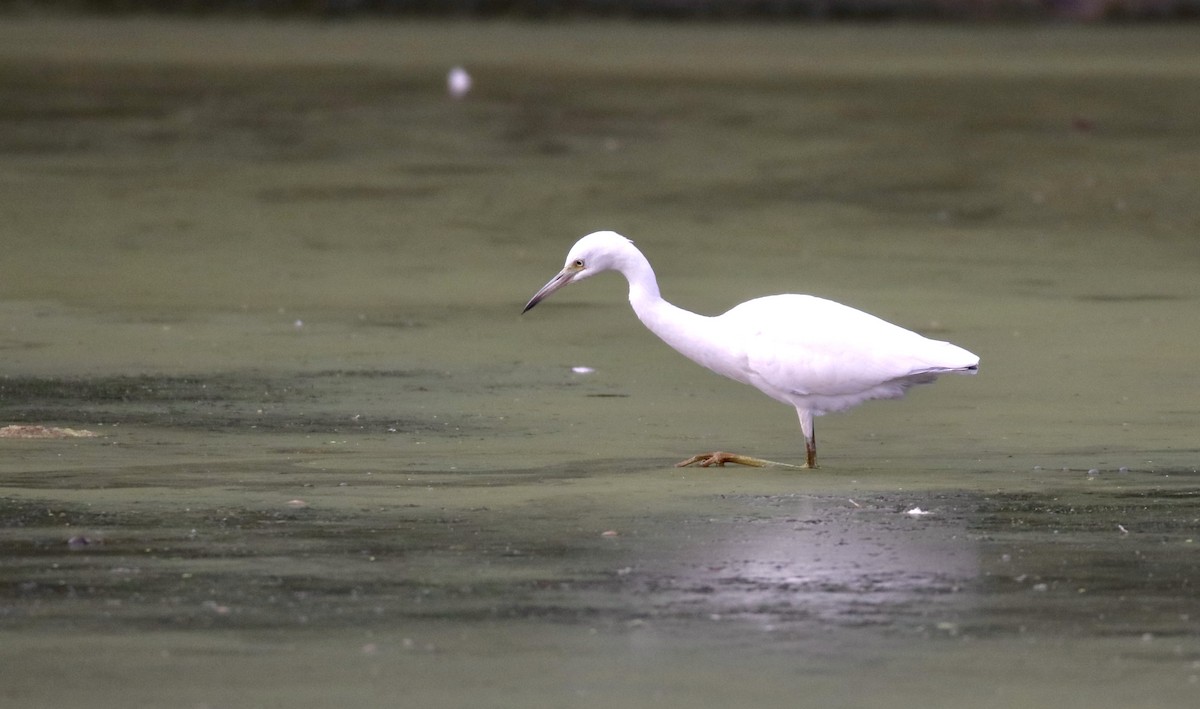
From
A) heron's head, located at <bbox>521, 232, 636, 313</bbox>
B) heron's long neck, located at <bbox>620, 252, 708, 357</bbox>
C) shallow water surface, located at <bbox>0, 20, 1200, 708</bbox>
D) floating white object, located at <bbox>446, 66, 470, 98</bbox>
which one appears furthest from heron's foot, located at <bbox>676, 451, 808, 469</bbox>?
floating white object, located at <bbox>446, 66, 470, 98</bbox>

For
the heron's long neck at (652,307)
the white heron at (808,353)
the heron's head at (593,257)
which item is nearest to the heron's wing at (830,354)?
the white heron at (808,353)

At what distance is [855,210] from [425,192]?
345 cm

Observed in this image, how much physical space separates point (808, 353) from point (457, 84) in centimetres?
1601

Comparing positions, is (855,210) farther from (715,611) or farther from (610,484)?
(715,611)

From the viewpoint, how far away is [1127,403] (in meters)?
10.5

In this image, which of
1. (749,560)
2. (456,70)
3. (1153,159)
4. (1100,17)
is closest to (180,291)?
(749,560)

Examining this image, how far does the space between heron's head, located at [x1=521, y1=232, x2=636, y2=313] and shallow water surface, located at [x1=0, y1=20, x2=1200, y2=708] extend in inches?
27.0

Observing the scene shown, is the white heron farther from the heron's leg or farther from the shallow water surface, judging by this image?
the shallow water surface

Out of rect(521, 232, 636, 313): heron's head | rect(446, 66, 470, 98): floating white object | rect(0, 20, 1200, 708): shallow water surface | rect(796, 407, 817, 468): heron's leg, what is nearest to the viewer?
rect(0, 20, 1200, 708): shallow water surface

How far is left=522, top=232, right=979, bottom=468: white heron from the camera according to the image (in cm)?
901

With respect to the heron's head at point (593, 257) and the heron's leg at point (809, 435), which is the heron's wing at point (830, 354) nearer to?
the heron's leg at point (809, 435)

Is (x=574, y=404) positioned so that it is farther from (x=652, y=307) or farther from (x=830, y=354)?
(x=830, y=354)

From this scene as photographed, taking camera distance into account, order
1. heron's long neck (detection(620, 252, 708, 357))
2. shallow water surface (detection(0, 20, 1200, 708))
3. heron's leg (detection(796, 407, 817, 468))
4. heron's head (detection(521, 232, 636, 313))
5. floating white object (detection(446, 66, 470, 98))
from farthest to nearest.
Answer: floating white object (detection(446, 66, 470, 98)), heron's head (detection(521, 232, 636, 313)), heron's long neck (detection(620, 252, 708, 357)), heron's leg (detection(796, 407, 817, 468)), shallow water surface (detection(0, 20, 1200, 708))

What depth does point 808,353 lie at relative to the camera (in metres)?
9.00
